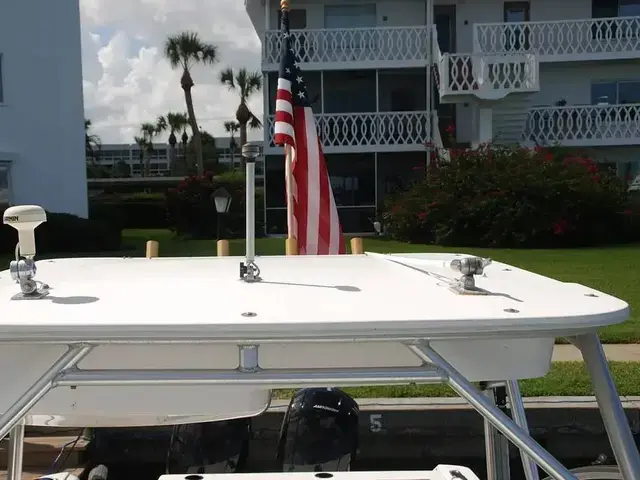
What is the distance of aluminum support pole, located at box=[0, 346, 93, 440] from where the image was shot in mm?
1725

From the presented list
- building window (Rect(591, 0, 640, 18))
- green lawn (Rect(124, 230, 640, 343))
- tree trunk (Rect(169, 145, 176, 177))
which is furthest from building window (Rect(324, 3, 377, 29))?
tree trunk (Rect(169, 145, 176, 177))

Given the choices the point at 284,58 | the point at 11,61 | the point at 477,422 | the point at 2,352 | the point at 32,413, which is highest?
the point at 11,61

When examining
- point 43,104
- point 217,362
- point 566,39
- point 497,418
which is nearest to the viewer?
point 497,418

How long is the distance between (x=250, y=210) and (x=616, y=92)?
24.4 meters

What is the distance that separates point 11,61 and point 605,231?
16892 mm

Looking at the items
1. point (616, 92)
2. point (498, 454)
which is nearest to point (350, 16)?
point (616, 92)

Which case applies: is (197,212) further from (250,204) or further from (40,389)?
(40,389)

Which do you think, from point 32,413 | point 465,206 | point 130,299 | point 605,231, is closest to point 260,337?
point 130,299

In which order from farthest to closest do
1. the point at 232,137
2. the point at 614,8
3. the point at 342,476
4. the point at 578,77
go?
the point at 232,137, the point at 614,8, the point at 578,77, the point at 342,476

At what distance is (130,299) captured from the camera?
2.02 meters

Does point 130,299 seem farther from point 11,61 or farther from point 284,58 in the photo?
point 11,61

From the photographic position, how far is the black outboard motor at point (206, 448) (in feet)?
11.7

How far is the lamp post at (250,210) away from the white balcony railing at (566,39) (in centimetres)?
2133

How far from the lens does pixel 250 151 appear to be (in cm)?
233
